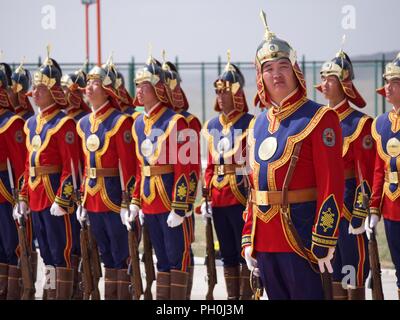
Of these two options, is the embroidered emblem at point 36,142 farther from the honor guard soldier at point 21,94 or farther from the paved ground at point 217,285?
the paved ground at point 217,285

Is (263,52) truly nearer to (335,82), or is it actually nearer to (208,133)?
(335,82)

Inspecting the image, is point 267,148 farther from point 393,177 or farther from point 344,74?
point 344,74

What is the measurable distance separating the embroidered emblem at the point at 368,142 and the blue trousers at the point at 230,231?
1591 mm

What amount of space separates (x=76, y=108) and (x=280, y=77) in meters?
4.77

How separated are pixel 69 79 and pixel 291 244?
5.31 metres

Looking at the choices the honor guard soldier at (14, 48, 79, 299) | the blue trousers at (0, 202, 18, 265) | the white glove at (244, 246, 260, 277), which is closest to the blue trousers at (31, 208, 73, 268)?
the honor guard soldier at (14, 48, 79, 299)

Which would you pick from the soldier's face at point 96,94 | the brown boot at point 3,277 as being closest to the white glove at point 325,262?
the soldier's face at point 96,94

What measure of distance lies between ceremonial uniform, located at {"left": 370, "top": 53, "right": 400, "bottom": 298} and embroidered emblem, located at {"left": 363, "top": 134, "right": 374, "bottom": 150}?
0.20 m

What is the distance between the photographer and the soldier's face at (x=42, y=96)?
35.8ft

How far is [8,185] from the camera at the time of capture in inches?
444

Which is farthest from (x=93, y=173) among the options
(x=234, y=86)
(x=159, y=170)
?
(x=234, y=86)

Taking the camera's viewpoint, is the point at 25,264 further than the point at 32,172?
→ Yes

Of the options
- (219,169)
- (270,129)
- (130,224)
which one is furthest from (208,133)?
(270,129)

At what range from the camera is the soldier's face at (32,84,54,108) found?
35.8ft
